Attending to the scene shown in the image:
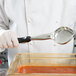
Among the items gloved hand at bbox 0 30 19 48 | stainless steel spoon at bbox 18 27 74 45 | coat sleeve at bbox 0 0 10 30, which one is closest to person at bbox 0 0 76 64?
coat sleeve at bbox 0 0 10 30

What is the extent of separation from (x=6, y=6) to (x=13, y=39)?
9.2 inches

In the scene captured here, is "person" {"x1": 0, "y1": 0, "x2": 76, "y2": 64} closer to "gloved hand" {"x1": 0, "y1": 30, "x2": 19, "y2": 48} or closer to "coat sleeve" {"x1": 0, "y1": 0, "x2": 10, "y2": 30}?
"coat sleeve" {"x1": 0, "y1": 0, "x2": 10, "y2": 30}

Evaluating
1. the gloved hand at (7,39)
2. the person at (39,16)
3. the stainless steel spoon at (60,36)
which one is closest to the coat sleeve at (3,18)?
the person at (39,16)

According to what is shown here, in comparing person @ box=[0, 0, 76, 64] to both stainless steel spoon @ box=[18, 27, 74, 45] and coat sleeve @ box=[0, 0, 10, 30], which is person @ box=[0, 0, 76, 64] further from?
stainless steel spoon @ box=[18, 27, 74, 45]

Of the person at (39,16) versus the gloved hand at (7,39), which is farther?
the person at (39,16)

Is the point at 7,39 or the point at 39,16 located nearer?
the point at 7,39

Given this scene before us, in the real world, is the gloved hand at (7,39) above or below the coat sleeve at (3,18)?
below

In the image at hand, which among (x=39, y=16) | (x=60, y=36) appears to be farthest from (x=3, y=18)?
(x=60, y=36)

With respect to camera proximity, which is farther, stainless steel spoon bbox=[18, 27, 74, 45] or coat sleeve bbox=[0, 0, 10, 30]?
coat sleeve bbox=[0, 0, 10, 30]

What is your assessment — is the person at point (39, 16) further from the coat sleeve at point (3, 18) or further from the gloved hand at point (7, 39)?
the gloved hand at point (7, 39)

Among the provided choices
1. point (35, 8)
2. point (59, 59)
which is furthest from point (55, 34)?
point (35, 8)

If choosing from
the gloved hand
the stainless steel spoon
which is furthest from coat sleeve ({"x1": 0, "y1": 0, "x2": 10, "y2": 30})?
the stainless steel spoon

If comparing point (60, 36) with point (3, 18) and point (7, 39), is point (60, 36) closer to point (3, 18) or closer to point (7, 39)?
point (7, 39)

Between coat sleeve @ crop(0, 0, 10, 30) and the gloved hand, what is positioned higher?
coat sleeve @ crop(0, 0, 10, 30)
